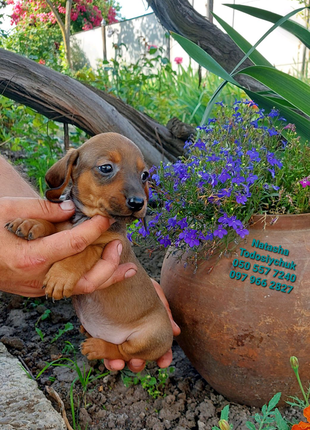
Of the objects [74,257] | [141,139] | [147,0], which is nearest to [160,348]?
[74,257]

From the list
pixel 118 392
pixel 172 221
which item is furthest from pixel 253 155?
pixel 118 392

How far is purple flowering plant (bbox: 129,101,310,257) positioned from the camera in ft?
6.40

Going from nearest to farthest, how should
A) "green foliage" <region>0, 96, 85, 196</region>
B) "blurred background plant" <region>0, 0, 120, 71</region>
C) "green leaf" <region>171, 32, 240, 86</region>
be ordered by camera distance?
"green leaf" <region>171, 32, 240, 86</region> → "green foliage" <region>0, 96, 85, 196</region> → "blurred background plant" <region>0, 0, 120, 71</region>

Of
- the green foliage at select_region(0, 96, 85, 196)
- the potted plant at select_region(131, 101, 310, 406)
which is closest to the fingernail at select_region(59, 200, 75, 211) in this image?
the potted plant at select_region(131, 101, 310, 406)

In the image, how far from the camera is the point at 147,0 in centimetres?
382

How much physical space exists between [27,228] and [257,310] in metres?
1.06

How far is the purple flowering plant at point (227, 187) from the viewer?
1951 millimetres

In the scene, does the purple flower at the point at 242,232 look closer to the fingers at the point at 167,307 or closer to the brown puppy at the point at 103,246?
the brown puppy at the point at 103,246

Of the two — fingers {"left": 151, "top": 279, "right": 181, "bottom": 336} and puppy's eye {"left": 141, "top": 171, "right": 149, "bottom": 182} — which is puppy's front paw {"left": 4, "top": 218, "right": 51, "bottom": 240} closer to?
puppy's eye {"left": 141, "top": 171, "right": 149, "bottom": 182}

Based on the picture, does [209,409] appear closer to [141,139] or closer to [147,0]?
[141,139]

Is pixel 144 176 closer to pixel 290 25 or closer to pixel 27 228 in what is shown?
pixel 27 228

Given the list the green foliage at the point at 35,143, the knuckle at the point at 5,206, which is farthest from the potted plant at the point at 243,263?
the green foliage at the point at 35,143

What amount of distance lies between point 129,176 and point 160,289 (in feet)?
2.65

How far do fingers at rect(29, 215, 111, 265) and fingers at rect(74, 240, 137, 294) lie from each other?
0.38 ft
